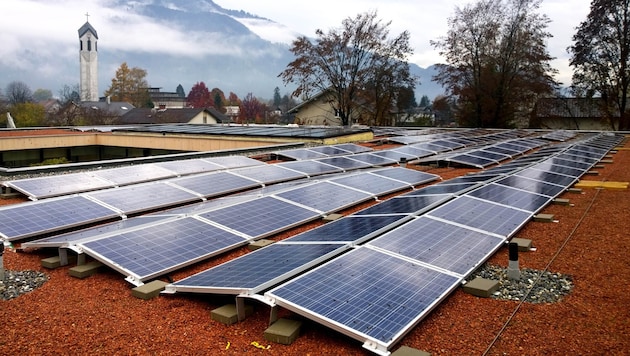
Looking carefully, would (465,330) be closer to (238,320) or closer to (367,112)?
(238,320)

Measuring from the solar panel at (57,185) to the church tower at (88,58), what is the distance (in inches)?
7091

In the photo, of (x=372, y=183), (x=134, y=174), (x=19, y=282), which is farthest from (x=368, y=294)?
(x=134, y=174)

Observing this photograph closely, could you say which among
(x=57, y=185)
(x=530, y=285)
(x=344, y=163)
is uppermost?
(x=344, y=163)

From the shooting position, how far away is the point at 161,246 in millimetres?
9203

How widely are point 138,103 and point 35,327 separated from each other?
418 ft

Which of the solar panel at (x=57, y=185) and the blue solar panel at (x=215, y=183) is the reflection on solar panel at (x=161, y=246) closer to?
the blue solar panel at (x=215, y=183)

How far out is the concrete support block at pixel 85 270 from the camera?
865cm

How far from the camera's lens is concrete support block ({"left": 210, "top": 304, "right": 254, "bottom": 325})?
22.6 feet

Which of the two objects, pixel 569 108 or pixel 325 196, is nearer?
pixel 325 196

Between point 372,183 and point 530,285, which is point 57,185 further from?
point 530,285

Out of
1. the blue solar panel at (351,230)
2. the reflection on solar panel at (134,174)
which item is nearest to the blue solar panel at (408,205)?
the blue solar panel at (351,230)

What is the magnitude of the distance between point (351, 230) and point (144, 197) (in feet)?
22.8

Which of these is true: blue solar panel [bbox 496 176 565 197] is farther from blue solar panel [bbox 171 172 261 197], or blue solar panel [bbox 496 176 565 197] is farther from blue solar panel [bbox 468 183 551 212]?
blue solar panel [bbox 171 172 261 197]

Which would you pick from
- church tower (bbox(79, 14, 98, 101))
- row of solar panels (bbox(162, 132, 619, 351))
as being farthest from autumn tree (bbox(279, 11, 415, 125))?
church tower (bbox(79, 14, 98, 101))
